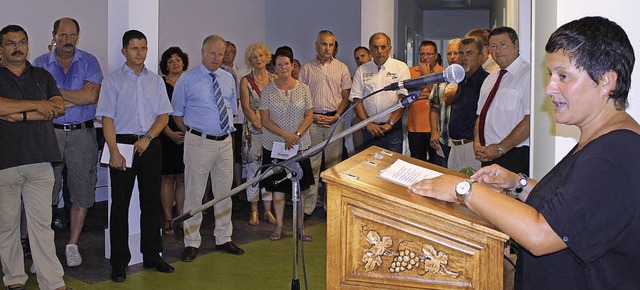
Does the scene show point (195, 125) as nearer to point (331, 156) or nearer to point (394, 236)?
point (331, 156)

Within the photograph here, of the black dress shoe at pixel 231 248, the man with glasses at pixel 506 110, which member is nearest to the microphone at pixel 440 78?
the man with glasses at pixel 506 110

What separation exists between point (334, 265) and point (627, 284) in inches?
33.9

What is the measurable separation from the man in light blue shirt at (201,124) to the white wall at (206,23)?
161 inches

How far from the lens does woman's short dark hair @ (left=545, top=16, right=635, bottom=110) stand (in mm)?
1794

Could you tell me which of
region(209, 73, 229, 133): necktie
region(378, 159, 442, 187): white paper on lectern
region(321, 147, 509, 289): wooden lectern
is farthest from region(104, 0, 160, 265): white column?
region(321, 147, 509, 289): wooden lectern

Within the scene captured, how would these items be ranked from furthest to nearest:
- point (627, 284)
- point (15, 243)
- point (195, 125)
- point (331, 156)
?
point (331, 156) → point (195, 125) → point (15, 243) → point (627, 284)

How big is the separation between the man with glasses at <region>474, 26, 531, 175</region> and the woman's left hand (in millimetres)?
2673

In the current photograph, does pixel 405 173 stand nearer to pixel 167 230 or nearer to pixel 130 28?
pixel 130 28

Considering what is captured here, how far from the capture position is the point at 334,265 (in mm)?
2242

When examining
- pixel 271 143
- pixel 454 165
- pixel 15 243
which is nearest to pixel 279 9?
pixel 271 143

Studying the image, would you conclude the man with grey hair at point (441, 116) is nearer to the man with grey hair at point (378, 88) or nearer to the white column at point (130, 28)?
the man with grey hair at point (378, 88)

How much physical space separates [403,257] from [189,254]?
3.73 meters

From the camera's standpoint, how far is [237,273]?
5.25 m

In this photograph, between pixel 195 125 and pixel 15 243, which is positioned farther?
pixel 195 125
